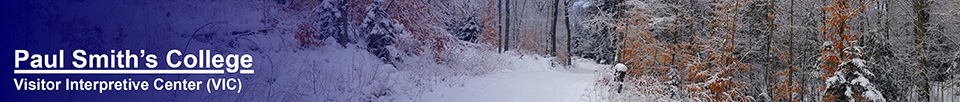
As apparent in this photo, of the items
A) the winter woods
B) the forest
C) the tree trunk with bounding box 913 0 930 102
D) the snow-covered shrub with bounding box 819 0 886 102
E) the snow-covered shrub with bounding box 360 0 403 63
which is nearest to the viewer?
the forest

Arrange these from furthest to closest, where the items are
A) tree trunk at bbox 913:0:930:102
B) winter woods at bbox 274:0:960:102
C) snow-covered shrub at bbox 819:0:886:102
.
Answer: tree trunk at bbox 913:0:930:102 < winter woods at bbox 274:0:960:102 < snow-covered shrub at bbox 819:0:886:102

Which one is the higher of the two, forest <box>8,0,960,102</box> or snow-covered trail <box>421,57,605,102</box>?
forest <box>8,0,960,102</box>

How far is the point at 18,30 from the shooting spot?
26.6 ft

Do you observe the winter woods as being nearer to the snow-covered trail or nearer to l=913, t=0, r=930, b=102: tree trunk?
l=913, t=0, r=930, b=102: tree trunk

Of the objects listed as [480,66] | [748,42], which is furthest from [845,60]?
[480,66]

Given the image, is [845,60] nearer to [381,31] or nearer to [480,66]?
[480,66]

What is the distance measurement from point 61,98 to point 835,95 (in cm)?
1036

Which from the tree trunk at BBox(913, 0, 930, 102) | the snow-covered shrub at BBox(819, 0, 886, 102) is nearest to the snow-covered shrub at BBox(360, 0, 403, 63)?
the snow-covered shrub at BBox(819, 0, 886, 102)

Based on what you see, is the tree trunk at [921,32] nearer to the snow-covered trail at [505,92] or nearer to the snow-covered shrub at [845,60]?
the snow-covered shrub at [845,60]

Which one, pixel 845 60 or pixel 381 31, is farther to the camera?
pixel 381 31

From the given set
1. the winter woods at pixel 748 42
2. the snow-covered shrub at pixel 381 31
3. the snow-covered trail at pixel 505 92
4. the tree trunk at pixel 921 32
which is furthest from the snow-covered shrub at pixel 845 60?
the snow-covered shrub at pixel 381 31

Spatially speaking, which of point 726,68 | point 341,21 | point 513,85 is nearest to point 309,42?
point 341,21

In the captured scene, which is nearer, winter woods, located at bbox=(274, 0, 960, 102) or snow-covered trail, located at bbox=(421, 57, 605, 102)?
snow-covered trail, located at bbox=(421, 57, 605, 102)

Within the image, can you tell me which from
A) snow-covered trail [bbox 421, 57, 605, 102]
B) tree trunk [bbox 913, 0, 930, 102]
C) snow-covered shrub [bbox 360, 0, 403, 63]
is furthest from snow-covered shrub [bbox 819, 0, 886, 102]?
snow-covered shrub [bbox 360, 0, 403, 63]
